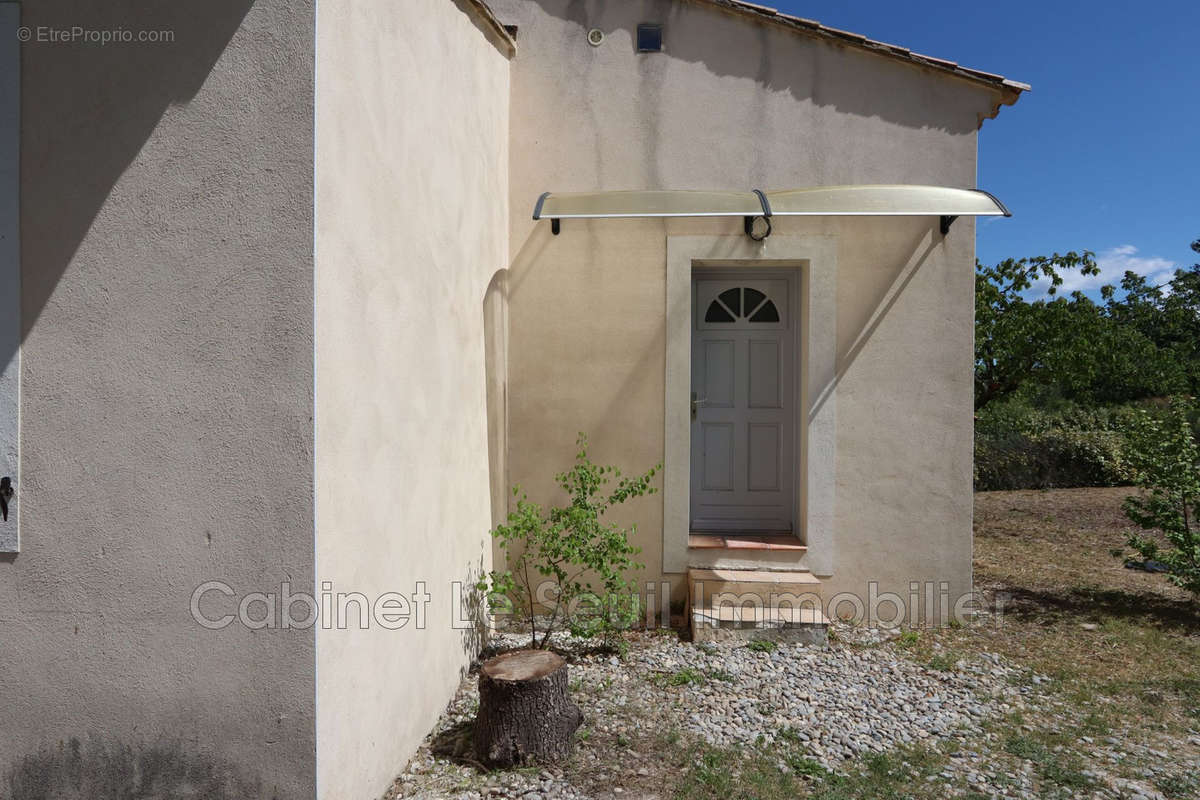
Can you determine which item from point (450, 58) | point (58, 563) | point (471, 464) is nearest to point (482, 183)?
point (450, 58)

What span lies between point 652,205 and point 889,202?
73.6 inches

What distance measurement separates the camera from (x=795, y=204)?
5301 mm

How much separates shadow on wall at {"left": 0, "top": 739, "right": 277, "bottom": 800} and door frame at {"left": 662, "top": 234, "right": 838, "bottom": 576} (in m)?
3.66

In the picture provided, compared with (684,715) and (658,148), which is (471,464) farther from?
(658,148)

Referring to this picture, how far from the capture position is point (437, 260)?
4.09m

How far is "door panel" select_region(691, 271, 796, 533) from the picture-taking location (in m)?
6.20

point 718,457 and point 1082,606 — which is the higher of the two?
point 718,457

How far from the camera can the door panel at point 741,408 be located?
20.3ft

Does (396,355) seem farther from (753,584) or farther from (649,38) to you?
(649,38)

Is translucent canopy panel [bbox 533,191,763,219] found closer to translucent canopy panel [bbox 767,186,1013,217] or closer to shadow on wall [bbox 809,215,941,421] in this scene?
translucent canopy panel [bbox 767,186,1013,217]

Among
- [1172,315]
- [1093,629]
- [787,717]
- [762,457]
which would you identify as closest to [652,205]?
[762,457]

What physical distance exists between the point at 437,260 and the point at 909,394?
4085 millimetres

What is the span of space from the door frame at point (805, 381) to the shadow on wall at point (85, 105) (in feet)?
12.4

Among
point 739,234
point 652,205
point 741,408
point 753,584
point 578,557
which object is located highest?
point 652,205
